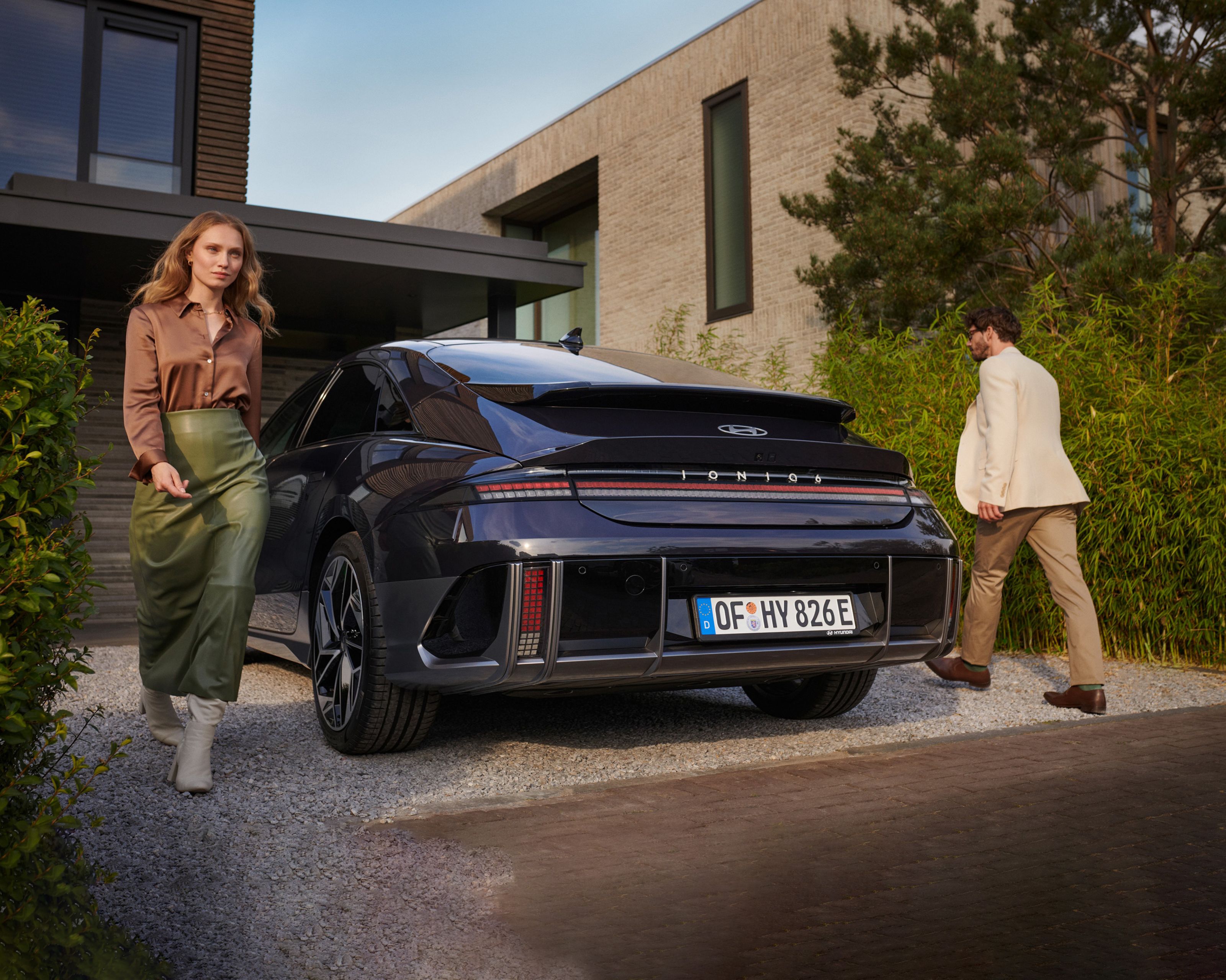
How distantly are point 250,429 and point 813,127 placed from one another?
1290 cm

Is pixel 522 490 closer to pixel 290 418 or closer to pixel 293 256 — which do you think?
pixel 290 418

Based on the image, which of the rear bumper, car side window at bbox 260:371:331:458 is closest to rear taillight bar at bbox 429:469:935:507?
the rear bumper

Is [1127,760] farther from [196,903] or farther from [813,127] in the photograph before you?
[813,127]

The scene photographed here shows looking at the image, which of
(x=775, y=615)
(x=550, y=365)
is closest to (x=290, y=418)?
(x=550, y=365)

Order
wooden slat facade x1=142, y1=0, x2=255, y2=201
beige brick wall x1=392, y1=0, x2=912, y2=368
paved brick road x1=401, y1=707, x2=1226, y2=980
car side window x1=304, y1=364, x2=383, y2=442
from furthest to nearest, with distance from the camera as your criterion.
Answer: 1. beige brick wall x1=392, y1=0, x2=912, y2=368
2. wooden slat facade x1=142, y1=0, x2=255, y2=201
3. car side window x1=304, y1=364, x2=383, y2=442
4. paved brick road x1=401, y1=707, x2=1226, y2=980

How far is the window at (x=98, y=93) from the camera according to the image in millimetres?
10859

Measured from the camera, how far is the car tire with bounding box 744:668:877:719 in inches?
183

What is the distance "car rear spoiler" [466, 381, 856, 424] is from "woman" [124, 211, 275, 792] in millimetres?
813

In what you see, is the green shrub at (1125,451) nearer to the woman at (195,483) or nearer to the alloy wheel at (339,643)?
the alloy wheel at (339,643)

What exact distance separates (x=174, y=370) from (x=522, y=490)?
1185 mm

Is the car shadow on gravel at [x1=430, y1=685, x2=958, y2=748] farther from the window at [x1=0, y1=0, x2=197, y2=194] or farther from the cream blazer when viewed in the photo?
the window at [x1=0, y1=0, x2=197, y2=194]

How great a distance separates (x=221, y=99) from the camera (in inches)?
456

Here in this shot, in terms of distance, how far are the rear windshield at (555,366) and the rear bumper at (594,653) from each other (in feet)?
2.53

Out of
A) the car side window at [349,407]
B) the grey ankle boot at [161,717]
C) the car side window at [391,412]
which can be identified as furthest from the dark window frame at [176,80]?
the grey ankle boot at [161,717]
